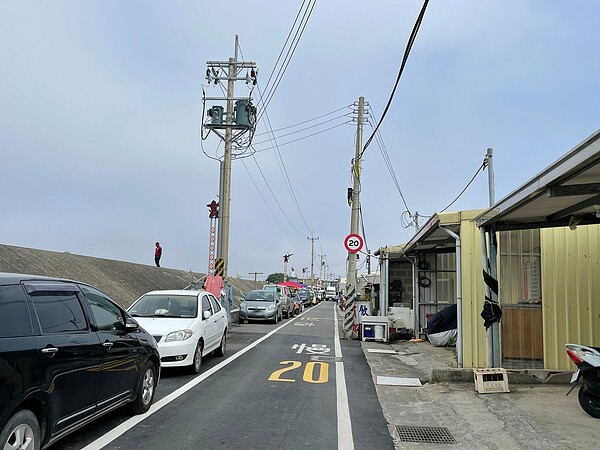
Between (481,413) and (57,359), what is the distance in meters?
5.59

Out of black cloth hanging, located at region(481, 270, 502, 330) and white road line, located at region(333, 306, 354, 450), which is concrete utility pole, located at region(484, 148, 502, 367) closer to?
black cloth hanging, located at region(481, 270, 502, 330)

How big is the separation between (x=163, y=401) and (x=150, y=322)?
250cm

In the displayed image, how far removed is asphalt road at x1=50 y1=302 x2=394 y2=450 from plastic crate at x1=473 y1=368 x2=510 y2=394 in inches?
67.2

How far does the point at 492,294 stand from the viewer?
31.3ft

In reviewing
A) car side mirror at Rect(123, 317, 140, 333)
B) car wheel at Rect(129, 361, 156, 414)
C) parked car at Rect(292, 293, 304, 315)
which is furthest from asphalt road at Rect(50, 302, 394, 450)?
parked car at Rect(292, 293, 304, 315)

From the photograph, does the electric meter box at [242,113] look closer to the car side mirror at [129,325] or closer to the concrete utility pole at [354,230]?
the concrete utility pole at [354,230]

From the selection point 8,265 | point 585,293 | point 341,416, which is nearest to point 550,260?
point 585,293

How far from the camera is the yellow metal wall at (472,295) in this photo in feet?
33.0

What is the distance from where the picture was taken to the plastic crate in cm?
855

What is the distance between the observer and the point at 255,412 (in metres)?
7.14

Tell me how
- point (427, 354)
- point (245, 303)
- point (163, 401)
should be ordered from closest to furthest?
point (163, 401), point (427, 354), point (245, 303)

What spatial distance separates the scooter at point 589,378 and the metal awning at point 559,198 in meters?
2.03

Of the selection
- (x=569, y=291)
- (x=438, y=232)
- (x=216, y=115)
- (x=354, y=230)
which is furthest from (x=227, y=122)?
(x=569, y=291)

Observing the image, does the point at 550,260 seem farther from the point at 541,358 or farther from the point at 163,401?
the point at 163,401
